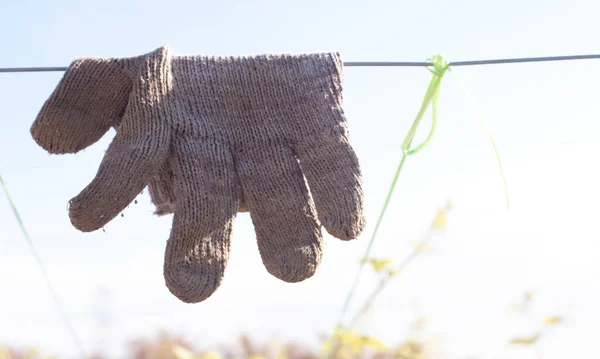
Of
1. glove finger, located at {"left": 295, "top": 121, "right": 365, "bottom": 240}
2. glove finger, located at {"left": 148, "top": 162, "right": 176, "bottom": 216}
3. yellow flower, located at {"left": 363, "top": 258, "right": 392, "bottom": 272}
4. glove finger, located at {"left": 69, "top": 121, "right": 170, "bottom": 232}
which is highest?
yellow flower, located at {"left": 363, "top": 258, "right": 392, "bottom": 272}

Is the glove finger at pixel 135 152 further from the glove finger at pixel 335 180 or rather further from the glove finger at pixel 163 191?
the glove finger at pixel 335 180

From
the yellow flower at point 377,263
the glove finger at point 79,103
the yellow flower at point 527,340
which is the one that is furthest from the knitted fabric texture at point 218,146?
the yellow flower at point 527,340

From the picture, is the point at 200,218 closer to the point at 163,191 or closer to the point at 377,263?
the point at 163,191

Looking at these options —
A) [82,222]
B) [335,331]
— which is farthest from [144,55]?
[335,331]

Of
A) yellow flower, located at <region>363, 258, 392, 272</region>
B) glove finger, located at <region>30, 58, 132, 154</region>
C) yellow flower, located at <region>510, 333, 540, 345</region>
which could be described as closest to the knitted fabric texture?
glove finger, located at <region>30, 58, 132, 154</region>

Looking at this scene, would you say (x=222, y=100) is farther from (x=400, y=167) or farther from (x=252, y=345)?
(x=252, y=345)

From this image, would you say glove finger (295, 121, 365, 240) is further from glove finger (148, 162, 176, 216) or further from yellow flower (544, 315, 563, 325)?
yellow flower (544, 315, 563, 325)
